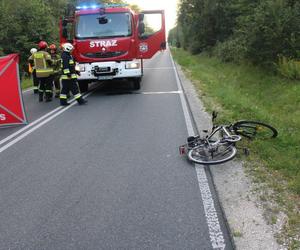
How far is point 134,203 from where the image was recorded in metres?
4.25

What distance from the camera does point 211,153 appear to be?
5.41 m

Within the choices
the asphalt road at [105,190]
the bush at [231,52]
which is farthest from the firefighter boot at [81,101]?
the bush at [231,52]

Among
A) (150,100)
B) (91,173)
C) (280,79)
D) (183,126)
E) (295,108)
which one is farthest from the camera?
(280,79)

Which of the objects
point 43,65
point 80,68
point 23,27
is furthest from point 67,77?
point 23,27

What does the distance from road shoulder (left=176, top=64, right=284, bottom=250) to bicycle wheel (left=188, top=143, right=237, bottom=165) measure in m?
0.12

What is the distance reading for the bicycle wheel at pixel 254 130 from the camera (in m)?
6.18

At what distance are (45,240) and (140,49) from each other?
1010cm

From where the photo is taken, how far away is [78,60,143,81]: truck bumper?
12.0m

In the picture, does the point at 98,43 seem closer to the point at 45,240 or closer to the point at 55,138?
the point at 55,138

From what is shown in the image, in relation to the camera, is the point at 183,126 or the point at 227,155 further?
the point at 183,126

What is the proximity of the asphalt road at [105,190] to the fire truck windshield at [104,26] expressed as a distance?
4702 mm

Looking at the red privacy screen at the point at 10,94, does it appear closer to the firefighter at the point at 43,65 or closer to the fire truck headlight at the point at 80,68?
the firefighter at the point at 43,65

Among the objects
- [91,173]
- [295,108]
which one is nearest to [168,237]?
[91,173]

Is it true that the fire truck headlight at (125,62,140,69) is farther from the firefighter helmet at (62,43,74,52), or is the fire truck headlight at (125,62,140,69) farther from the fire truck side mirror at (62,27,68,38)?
the fire truck side mirror at (62,27,68,38)
